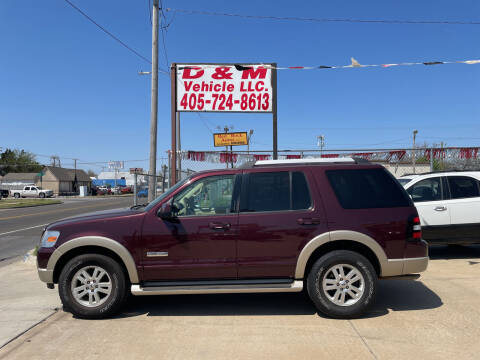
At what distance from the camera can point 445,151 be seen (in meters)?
10.2

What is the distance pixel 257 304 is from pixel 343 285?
47.6 inches

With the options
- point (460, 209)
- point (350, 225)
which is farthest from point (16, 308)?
point (460, 209)

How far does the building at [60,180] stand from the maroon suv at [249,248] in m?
73.9

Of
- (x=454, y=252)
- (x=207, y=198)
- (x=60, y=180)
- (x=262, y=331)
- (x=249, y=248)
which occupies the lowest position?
(x=262, y=331)

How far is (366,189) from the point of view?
4242 millimetres

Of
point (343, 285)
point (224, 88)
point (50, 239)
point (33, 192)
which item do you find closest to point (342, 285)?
point (343, 285)

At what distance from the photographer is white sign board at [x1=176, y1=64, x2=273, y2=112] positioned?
8672 millimetres

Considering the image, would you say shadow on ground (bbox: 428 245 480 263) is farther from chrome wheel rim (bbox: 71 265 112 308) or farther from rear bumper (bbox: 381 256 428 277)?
chrome wheel rim (bbox: 71 265 112 308)

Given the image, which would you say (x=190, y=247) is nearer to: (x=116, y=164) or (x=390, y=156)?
(x=390, y=156)

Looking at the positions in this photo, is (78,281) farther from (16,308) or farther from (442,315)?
(442,315)

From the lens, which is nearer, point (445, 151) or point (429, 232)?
point (429, 232)

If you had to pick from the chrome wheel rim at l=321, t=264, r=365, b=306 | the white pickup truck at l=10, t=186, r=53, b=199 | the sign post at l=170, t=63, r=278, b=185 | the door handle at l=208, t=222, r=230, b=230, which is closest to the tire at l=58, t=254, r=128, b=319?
the door handle at l=208, t=222, r=230, b=230

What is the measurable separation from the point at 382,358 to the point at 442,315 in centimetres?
150

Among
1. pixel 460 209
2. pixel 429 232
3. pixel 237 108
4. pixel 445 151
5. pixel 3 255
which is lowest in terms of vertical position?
pixel 3 255
